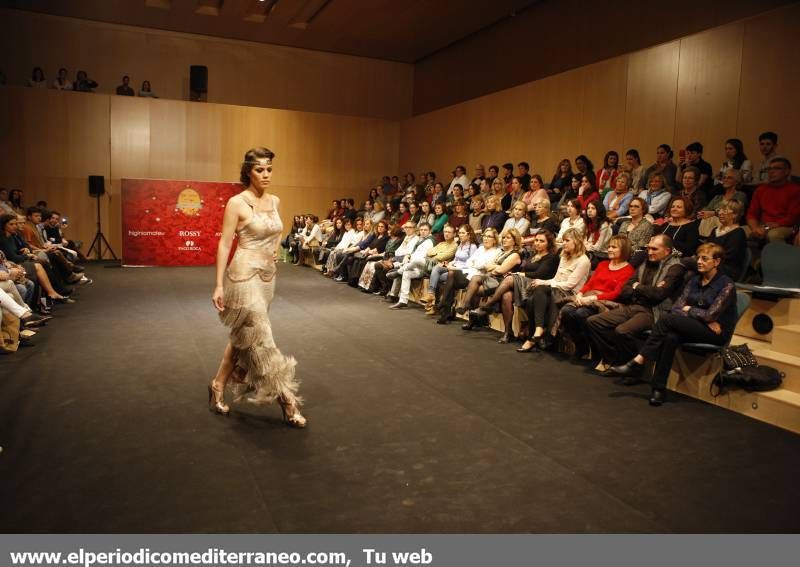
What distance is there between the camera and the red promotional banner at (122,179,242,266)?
10.3m

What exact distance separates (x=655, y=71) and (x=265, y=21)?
7.62m

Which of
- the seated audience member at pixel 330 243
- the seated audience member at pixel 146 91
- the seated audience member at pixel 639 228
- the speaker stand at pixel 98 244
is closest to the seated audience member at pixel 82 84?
the seated audience member at pixel 146 91

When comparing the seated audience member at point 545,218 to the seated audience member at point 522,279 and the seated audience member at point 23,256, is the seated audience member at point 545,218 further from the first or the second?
the seated audience member at point 23,256

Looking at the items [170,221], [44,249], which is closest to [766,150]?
[44,249]

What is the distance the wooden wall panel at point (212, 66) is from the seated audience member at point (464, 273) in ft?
29.0

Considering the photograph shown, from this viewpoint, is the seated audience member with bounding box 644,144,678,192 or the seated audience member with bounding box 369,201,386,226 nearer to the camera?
the seated audience member with bounding box 644,144,678,192

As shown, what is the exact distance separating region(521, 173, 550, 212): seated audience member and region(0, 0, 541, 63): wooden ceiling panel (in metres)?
4.13

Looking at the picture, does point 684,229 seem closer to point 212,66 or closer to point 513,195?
point 513,195

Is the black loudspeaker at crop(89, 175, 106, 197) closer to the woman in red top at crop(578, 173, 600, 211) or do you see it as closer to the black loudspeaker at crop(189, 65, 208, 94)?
the black loudspeaker at crop(189, 65, 208, 94)

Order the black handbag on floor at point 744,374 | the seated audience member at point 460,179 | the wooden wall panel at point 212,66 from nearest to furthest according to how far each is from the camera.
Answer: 1. the black handbag on floor at point 744,374
2. the seated audience member at point 460,179
3. the wooden wall panel at point 212,66

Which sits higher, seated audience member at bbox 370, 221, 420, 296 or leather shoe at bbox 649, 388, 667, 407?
seated audience member at bbox 370, 221, 420, 296

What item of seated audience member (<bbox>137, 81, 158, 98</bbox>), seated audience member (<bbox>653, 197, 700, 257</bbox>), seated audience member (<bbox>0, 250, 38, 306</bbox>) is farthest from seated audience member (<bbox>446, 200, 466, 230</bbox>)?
seated audience member (<bbox>137, 81, 158, 98</bbox>)

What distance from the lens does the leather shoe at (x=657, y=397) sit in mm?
3711
